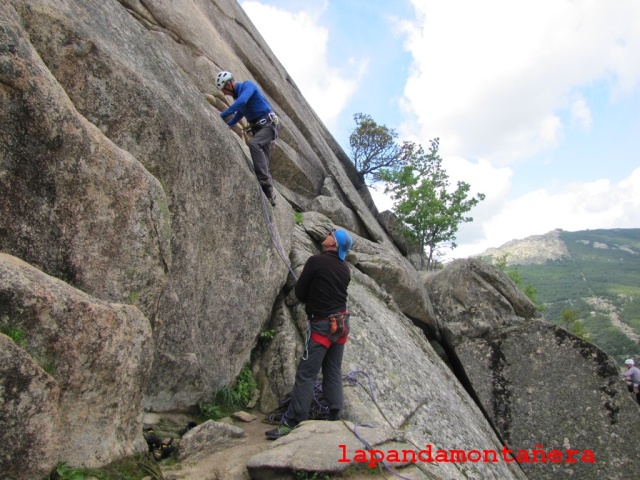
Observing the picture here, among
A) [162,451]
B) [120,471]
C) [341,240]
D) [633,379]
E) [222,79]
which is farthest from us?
[633,379]

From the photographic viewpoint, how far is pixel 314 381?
778cm

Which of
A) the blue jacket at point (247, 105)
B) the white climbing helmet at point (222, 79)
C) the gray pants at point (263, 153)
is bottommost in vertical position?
the gray pants at point (263, 153)

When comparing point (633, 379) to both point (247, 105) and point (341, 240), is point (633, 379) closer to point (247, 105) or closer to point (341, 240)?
point (341, 240)

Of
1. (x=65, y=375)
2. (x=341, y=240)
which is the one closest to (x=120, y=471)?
(x=65, y=375)

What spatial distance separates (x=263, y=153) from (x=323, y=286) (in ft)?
15.2

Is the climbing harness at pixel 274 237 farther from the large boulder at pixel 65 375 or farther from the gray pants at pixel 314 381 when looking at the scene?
the large boulder at pixel 65 375

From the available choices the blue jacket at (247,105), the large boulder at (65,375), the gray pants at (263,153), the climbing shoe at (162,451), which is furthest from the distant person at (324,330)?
the blue jacket at (247,105)

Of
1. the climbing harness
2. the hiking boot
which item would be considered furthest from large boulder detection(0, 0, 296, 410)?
the hiking boot

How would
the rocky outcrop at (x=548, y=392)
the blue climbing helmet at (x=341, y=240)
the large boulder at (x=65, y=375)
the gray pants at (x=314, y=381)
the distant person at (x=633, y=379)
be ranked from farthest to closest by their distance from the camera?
the distant person at (x=633, y=379) → the rocky outcrop at (x=548, y=392) → the blue climbing helmet at (x=341, y=240) → the gray pants at (x=314, y=381) → the large boulder at (x=65, y=375)

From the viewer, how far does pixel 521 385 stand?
15.5 meters

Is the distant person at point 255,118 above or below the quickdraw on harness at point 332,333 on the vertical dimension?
above

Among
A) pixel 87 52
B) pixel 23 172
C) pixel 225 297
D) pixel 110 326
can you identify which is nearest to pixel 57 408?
pixel 110 326

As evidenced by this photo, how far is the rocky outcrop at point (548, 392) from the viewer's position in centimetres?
1438

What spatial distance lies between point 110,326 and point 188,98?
17.0ft
